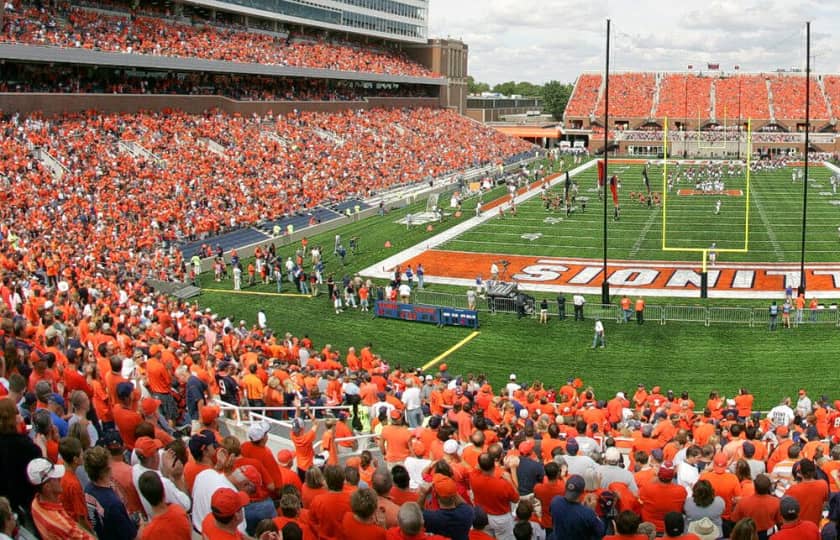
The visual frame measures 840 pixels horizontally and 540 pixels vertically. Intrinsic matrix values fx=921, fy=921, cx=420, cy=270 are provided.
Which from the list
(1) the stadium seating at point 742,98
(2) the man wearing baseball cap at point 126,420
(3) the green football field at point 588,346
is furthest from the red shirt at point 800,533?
(1) the stadium seating at point 742,98

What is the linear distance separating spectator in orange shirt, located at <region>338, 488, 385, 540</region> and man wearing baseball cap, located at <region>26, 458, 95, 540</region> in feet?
5.17

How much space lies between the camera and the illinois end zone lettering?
28.6m

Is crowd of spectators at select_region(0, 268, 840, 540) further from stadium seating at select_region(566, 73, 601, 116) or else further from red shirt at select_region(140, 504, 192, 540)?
stadium seating at select_region(566, 73, 601, 116)

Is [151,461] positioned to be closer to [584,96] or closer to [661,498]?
[661,498]

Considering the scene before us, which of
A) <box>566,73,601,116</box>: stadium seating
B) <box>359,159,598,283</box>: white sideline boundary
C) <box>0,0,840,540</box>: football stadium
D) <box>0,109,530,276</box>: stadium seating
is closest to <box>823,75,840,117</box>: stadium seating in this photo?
<box>0,0,840,540</box>: football stadium

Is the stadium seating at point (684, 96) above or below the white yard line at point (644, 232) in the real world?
above

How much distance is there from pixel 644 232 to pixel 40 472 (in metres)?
35.6

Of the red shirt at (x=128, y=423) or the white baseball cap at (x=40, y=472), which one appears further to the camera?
the red shirt at (x=128, y=423)

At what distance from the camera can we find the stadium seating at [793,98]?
9069 centimetres

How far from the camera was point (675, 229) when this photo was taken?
39719mm

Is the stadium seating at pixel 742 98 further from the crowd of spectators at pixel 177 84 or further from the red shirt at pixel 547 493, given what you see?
the red shirt at pixel 547 493

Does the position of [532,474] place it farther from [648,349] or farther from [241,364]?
[648,349]

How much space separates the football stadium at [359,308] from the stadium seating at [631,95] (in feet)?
62.4

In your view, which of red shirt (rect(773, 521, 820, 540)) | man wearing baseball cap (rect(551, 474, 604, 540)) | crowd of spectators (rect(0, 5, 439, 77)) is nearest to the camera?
red shirt (rect(773, 521, 820, 540))
